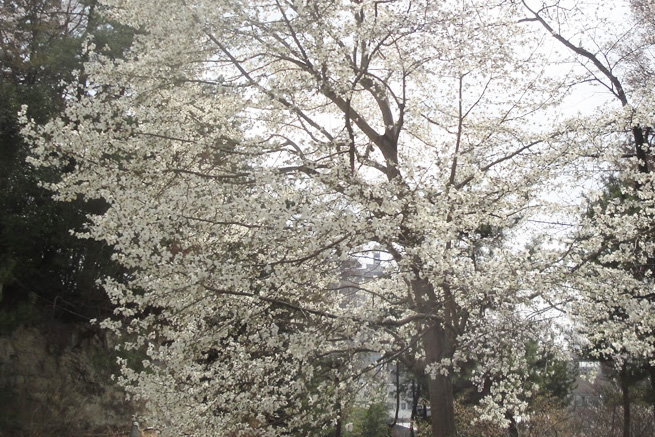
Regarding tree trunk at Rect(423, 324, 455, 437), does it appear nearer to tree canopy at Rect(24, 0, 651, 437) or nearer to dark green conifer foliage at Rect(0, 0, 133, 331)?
tree canopy at Rect(24, 0, 651, 437)

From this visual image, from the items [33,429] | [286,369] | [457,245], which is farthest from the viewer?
[33,429]

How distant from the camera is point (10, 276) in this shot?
33.1 feet

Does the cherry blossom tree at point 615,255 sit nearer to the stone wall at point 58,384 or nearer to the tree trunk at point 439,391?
the tree trunk at point 439,391

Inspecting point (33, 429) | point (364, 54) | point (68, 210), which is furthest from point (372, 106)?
point (33, 429)

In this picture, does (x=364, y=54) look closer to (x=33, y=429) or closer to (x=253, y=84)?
(x=253, y=84)

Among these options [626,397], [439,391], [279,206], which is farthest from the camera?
[626,397]

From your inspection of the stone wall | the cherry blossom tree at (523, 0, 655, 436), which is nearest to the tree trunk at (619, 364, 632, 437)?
the cherry blossom tree at (523, 0, 655, 436)

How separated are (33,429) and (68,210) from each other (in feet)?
13.9

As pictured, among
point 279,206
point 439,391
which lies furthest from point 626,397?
point 279,206

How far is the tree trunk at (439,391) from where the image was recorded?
6.99 m

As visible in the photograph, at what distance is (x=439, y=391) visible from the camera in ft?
23.8

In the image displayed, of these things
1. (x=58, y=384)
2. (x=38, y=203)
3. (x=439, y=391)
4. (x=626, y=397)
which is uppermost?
(x=38, y=203)

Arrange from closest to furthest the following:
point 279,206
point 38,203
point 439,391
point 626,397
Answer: point 279,206 → point 439,391 → point 38,203 → point 626,397

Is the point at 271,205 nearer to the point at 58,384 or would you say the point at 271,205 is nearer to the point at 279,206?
the point at 279,206
